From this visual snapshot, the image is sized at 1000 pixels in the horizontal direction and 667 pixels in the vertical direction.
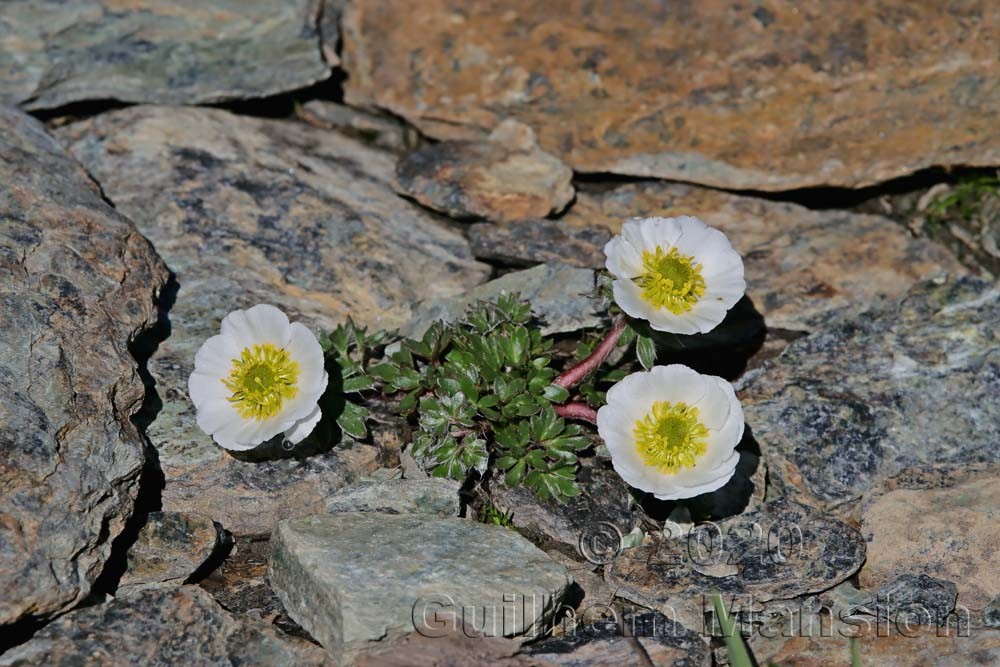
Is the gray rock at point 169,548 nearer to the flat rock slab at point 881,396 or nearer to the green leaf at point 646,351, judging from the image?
the green leaf at point 646,351

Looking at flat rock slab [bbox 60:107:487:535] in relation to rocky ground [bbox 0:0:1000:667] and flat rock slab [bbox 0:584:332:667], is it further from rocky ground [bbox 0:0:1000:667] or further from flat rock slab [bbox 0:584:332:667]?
flat rock slab [bbox 0:584:332:667]

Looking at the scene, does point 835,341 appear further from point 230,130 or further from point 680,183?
point 230,130

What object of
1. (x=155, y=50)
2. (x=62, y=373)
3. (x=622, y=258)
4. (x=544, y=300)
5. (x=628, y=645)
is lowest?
(x=628, y=645)

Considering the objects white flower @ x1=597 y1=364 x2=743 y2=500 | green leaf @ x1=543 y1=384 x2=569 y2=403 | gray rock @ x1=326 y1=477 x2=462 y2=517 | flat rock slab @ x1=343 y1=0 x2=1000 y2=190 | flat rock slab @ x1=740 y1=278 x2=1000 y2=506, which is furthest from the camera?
flat rock slab @ x1=343 y1=0 x2=1000 y2=190

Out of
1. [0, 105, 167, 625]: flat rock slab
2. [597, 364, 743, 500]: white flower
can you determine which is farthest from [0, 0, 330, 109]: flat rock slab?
[597, 364, 743, 500]: white flower

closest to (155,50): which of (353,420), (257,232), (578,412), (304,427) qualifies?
(257,232)

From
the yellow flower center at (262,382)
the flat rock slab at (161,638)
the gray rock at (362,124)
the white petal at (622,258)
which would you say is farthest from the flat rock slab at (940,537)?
the gray rock at (362,124)

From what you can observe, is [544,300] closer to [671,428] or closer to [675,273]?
[675,273]
